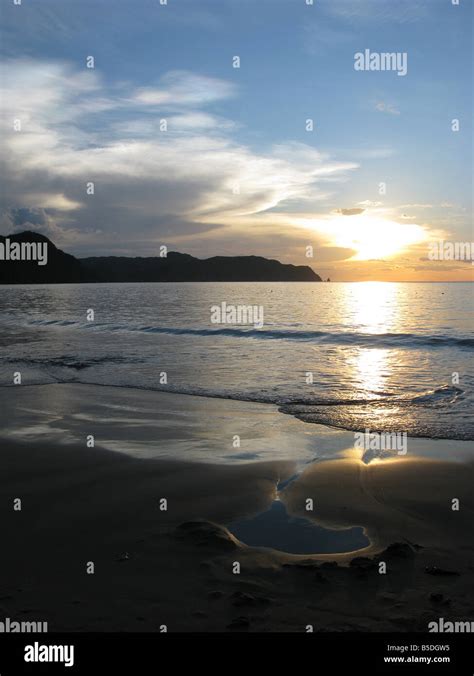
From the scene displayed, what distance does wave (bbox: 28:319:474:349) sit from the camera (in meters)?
31.1

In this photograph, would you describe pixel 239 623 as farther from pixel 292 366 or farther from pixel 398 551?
pixel 292 366

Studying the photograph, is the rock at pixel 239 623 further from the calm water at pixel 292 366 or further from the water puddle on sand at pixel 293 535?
the calm water at pixel 292 366

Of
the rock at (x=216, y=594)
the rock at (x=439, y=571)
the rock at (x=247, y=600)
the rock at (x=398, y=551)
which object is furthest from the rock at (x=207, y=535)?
the rock at (x=439, y=571)

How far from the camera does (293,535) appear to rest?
19.6 ft

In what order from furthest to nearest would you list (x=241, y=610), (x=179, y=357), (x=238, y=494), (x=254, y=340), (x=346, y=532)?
(x=254, y=340)
(x=179, y=357)
(x=238, y=494)
(x=346, y=532)
(x=241, y=610)

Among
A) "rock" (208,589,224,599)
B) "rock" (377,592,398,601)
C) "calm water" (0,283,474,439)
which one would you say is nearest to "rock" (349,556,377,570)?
"rock" (377,592,398,601)

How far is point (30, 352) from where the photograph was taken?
24031 mm

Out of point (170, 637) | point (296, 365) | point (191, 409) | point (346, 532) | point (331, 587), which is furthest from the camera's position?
point (296, 365)

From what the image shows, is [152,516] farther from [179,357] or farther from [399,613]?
[179,357]

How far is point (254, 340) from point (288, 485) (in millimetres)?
23737

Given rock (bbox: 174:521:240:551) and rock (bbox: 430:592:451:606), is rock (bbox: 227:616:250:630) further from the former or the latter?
→ rock (bbox: 430:592:451:606)

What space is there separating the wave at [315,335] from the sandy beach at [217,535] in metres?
21.9

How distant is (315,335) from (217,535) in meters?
31.0

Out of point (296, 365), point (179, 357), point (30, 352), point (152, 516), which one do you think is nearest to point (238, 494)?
point (152, 516)
